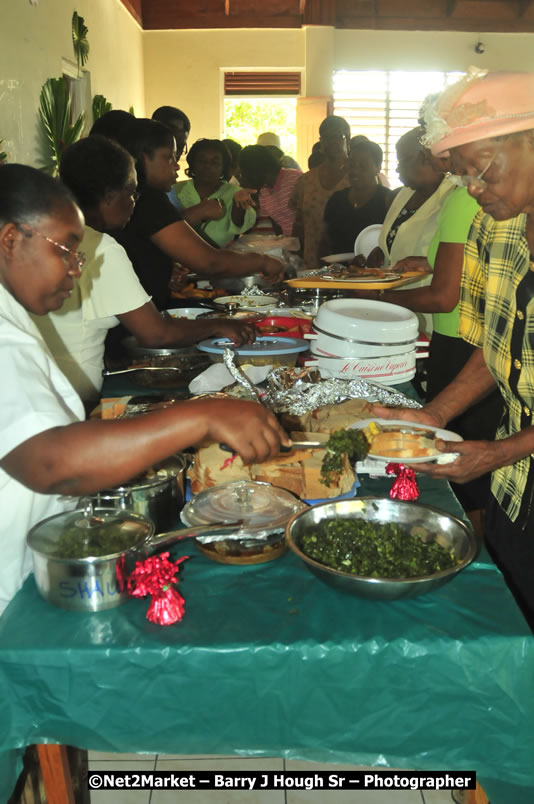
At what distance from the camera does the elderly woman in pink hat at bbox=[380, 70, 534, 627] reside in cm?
140

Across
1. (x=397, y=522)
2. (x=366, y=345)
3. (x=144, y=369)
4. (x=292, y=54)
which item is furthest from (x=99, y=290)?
(x=292, y=54)

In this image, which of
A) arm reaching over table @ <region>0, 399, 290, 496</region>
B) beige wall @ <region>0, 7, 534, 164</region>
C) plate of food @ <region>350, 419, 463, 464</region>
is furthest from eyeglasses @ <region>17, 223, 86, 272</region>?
beige wall @ <region>0, 7, 534, 164</region>

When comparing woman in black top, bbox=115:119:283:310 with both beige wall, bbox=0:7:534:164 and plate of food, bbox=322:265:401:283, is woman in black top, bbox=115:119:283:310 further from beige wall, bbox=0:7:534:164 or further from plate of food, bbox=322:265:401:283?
beige wall, bbox=0:7:534:164

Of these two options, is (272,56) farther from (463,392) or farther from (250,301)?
(463,392)

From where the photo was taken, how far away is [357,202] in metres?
4.96

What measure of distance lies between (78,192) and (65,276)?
1144 mm

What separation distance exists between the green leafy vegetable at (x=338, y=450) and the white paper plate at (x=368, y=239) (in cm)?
309

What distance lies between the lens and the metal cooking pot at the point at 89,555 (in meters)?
1.14

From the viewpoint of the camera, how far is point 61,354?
2266 millimetres

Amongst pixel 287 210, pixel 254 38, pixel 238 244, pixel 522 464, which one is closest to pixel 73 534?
pixel 522 464

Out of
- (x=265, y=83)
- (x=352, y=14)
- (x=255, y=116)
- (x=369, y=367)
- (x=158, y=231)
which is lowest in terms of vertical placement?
(x=369, y=367)

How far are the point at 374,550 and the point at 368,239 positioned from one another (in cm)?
350

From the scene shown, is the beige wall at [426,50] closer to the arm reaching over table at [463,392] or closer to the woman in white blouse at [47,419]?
the arm reaching over table at [463,392]

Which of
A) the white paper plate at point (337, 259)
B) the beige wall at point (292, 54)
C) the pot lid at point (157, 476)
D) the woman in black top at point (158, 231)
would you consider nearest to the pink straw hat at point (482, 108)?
the pot lid at point (157, 476)
